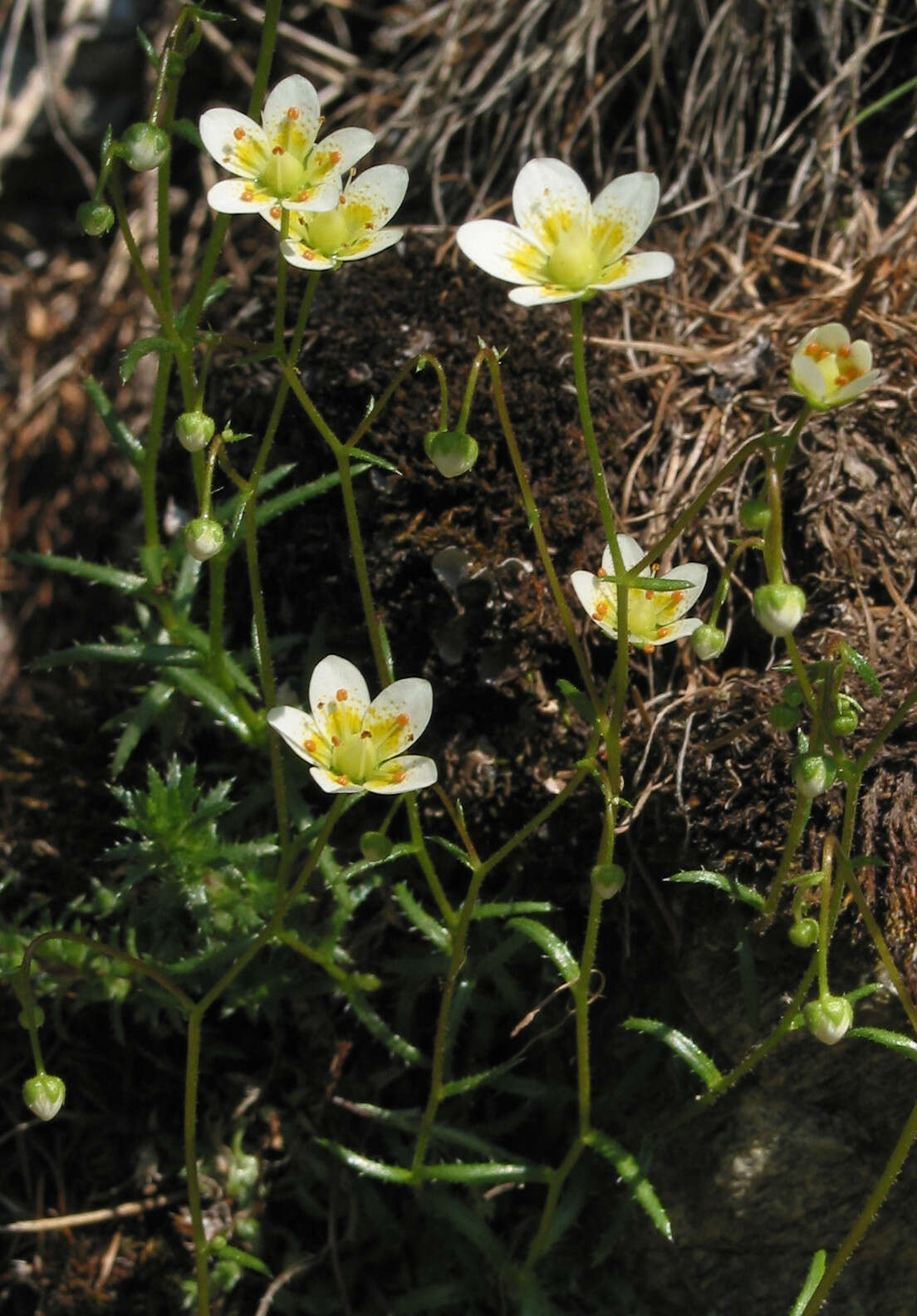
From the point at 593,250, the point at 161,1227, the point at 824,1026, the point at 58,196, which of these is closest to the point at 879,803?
the point at 824,1026

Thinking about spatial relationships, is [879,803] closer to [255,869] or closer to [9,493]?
[255,869]


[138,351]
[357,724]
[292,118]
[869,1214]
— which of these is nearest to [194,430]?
[138,351]

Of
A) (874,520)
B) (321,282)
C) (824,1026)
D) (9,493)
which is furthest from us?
(9,493)

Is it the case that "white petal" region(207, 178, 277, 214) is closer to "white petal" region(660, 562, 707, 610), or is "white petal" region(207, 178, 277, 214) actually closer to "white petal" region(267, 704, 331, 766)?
"white petal" region(267, 704, 331, 766)

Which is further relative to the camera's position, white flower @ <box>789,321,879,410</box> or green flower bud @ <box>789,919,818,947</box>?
green flower bud @ <box>789,919,818,947</box>

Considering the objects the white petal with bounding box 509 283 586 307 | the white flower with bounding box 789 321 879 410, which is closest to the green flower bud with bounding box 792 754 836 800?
the white flower with bounding box 789 321 879 410

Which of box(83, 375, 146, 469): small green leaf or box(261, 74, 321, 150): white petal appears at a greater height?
box(261, 74, 321, 150): white petal

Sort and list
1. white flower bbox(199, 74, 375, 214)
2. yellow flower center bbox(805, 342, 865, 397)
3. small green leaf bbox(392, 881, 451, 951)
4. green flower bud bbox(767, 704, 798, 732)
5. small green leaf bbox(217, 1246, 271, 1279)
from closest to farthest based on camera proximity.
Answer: yellow flower center bbox(805, 342, 865, 397) < green flower bud bbox(767, 704, 798, 732) < white flower bbox(199, 74, 375, 214) < small green leaf bbox(217, 1246, 271, 1279) < small green leaf bbox(392, 881, 451, 951)
